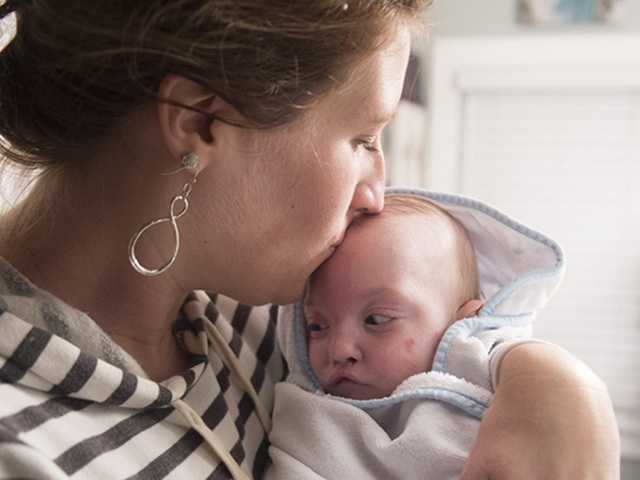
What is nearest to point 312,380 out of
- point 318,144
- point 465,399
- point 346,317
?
point 346,317

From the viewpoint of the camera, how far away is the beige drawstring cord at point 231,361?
41.2 inches

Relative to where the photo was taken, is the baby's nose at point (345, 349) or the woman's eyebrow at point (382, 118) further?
the baby's nose at point (345, 349)

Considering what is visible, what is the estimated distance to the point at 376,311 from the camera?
3.44 ft

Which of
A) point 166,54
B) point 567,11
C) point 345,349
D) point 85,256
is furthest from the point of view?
point 567,11

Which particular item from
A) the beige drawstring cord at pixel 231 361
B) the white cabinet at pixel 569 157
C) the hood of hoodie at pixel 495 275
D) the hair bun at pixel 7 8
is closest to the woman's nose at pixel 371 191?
the hood of hoodie at pixel 495 275

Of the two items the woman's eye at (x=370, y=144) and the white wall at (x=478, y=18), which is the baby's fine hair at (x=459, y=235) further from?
the white wall at (x=478, y=18)

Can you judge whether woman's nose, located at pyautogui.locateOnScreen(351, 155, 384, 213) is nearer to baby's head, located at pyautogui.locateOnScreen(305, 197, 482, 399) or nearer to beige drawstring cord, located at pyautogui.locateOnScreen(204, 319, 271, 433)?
baby's head, located at pyautogui.locateOnScreen(305, 197, 482, 399)

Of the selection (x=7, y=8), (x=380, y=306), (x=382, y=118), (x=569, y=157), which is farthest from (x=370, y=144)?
(x=569, y=157)

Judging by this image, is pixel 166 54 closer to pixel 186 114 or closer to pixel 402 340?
pixel 186 114

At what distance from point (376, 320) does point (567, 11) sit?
2.38 meters

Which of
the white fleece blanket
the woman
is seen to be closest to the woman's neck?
the woman

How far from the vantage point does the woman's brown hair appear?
0.77m

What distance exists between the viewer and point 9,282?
2.64 feet

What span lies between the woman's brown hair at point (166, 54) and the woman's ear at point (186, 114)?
0.06 feet
